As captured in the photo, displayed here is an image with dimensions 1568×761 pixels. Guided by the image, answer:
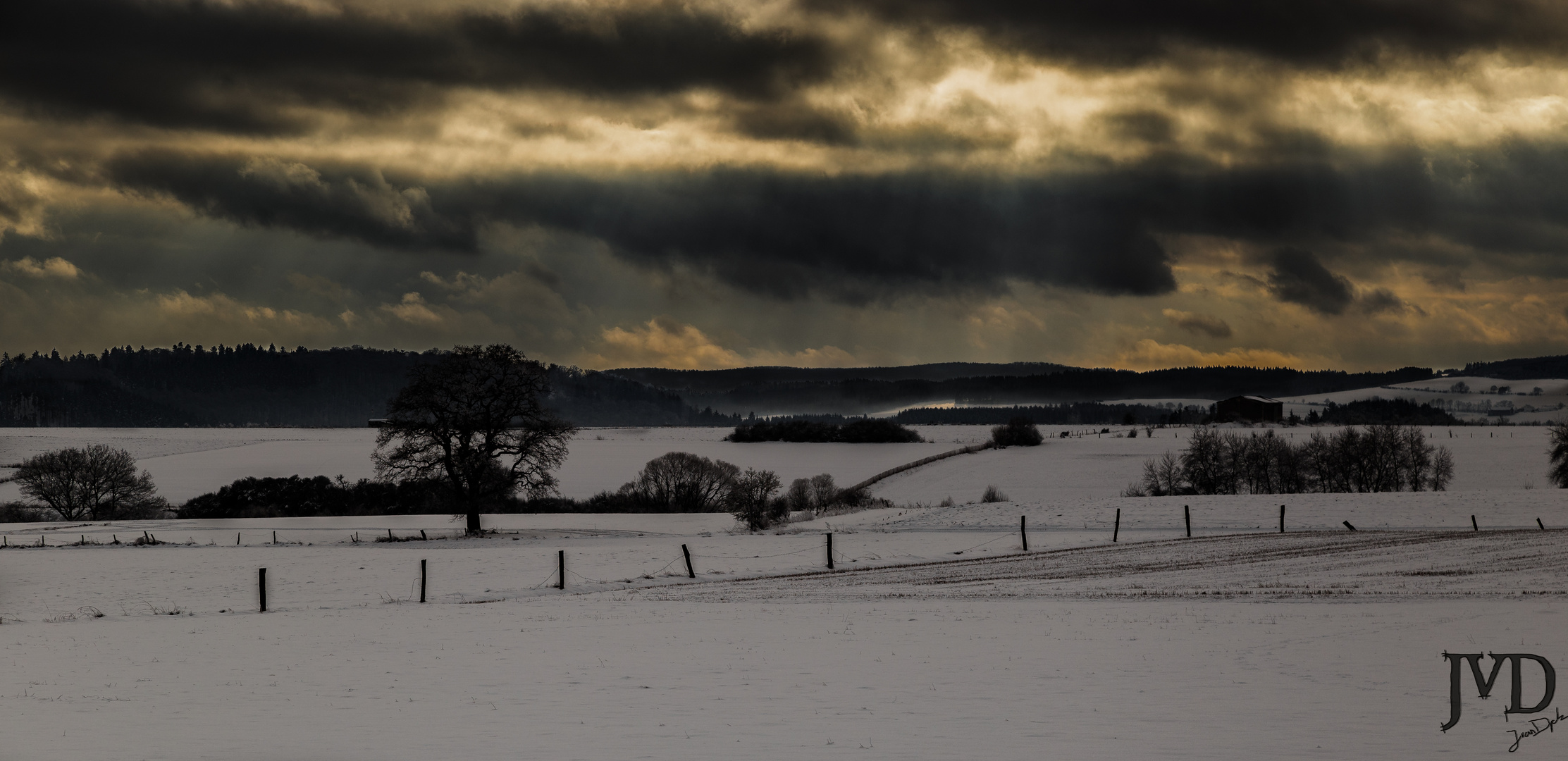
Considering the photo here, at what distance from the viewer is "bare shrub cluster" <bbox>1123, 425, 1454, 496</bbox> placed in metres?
84.1

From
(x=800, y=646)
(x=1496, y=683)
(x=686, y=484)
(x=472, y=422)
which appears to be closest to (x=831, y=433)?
(x=686, y=484)

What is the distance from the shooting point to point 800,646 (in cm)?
1989

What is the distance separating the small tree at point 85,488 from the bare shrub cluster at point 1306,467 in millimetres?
75412

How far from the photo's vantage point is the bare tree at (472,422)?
55031mm

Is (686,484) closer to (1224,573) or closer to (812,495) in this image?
(812,495)

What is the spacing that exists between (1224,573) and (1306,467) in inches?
2462

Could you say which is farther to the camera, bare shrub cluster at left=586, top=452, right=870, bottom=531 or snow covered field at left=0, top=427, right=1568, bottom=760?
bare shrub cluster at left=586, top=452, right=870, bottom=531

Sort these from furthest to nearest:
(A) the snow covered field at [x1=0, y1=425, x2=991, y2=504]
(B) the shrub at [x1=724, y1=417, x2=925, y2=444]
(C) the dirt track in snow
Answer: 1. (B) the shrub at [x1=724, y1=417, x2=925, y2=444]
2. (A) the snow covered field at [x1=0, y1=425, x2=991, y2=504]
3. (C) the dirt track in snow

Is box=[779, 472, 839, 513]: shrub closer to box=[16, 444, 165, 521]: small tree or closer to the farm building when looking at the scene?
box=[16, 444, 165, 521]: small tree

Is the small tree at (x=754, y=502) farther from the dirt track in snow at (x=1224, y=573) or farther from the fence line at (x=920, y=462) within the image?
the dirt track in snow at (x=1224, y=573)

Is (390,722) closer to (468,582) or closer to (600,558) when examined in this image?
(468,582)
